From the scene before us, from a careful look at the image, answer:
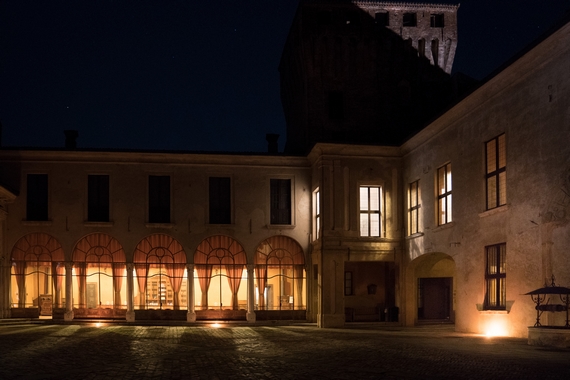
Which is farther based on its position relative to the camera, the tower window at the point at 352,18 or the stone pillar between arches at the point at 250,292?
the tower window at the point at 352,18

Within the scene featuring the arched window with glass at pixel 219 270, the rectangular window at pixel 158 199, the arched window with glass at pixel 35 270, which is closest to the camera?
the arched window with glass at pixel 35 270

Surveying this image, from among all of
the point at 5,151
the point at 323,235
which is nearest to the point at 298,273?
the point at 323,235

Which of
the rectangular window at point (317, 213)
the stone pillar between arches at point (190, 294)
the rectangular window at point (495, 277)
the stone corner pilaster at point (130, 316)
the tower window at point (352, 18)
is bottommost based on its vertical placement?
the stone corner pilaster at point (130, 316)

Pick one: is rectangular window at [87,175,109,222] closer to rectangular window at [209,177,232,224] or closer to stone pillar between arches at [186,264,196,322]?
stone pillar between arches at [186,264,196,322]

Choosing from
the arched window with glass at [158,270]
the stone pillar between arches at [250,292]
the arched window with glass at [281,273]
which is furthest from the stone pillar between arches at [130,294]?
the arched window with glass at [281,273]

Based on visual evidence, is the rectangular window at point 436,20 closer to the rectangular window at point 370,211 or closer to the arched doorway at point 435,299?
the rectangular window at point 370,211

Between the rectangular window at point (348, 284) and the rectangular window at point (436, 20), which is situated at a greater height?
the rectangular window at point (436, 20)

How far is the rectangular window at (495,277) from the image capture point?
20.7 metres

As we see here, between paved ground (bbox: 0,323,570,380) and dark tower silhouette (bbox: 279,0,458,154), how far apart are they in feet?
53.0

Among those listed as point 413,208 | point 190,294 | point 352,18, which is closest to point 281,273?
point 190,294

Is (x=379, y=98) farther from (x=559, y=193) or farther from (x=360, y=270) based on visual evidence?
(x=559, y=193)

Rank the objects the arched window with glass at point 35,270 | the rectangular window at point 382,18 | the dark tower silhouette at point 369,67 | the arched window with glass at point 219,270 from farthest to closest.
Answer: the rectangular window at point 382,18 < the dark tower silhouette at point 369,67 < the arched window with glass at point 219,270 < the arched window with glass at point 35,270

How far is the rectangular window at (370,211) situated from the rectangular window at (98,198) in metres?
11.9

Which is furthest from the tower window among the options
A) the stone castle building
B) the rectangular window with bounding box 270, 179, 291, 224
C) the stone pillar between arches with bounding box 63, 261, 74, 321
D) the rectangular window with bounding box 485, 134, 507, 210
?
the stone pillar between arches with bounding box 63, 261, 74, 321
